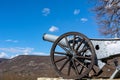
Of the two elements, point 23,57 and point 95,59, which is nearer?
point 95,59

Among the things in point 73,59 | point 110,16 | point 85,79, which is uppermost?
point 110,16

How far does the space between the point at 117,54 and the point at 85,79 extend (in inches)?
53.0

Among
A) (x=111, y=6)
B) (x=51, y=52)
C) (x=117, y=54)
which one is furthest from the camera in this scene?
(x=111, y=6)

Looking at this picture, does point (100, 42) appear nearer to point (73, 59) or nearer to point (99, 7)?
point (73, 59)

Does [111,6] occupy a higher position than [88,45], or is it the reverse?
[111,6]

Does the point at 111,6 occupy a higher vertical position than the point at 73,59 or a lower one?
higher

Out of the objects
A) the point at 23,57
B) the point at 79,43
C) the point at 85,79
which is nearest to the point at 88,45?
the point at 79,43

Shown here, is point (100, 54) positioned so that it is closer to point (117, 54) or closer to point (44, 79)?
point (117, 54)

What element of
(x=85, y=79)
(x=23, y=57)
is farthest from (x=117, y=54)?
(x=23, y=57)

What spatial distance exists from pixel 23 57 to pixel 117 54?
134 ft

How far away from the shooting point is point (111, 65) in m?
12.6

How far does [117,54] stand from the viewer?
1127 cm

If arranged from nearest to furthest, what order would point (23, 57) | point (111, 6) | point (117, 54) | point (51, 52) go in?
1. point (117, 54)
2. point (51, 52)
3. point (111, 6)
4. point (23, 57)

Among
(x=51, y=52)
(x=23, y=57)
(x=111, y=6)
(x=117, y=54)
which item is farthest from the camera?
(x=23, y=57)
